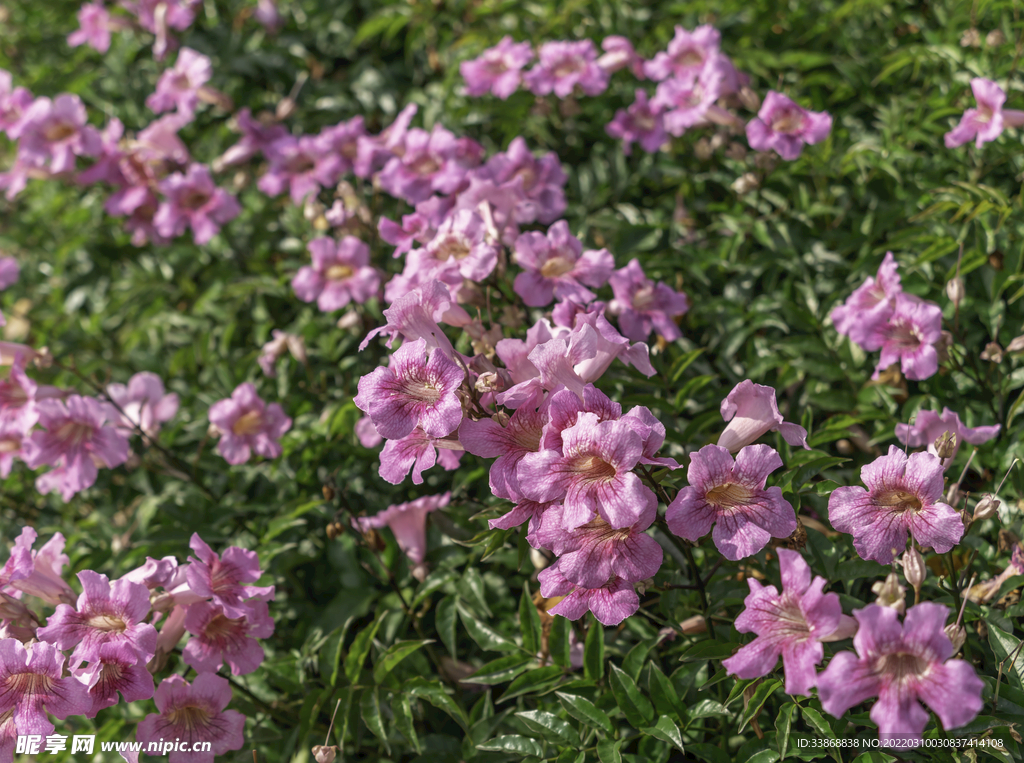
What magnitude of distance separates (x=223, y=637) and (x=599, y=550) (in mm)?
1043

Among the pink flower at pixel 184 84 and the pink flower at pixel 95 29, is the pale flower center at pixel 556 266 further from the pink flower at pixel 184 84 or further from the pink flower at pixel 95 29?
the pink flower at pixel 95 29

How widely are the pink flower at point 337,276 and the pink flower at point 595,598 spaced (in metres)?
1.48

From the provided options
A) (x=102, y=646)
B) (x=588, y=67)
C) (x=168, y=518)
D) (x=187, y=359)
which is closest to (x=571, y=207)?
(x=588, y=67)

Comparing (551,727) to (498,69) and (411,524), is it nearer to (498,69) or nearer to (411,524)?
(411,524)

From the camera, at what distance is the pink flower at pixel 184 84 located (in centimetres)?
355

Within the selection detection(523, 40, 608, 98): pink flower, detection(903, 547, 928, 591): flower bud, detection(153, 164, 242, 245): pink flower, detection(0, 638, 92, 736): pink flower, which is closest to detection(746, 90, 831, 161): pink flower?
detection(523, 40, 608, 98): pink flower

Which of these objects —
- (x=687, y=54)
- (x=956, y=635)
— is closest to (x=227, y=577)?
(x=956, y=635)

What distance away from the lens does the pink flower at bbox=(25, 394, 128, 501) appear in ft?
7.82

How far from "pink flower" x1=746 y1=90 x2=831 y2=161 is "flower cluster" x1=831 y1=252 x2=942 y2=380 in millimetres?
569

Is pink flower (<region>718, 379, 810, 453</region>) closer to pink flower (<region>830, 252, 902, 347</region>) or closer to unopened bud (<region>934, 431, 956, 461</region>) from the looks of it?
unopened bud (<region>934, 431, 956, 461</region>)

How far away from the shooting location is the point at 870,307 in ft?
7.25

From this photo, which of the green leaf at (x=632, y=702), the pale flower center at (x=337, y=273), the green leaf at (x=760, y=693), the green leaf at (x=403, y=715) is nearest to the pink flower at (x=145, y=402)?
the pale flower center at (x=337, y=273)

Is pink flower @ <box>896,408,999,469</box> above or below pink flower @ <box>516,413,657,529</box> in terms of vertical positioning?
below

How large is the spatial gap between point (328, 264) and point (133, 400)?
85 cm
